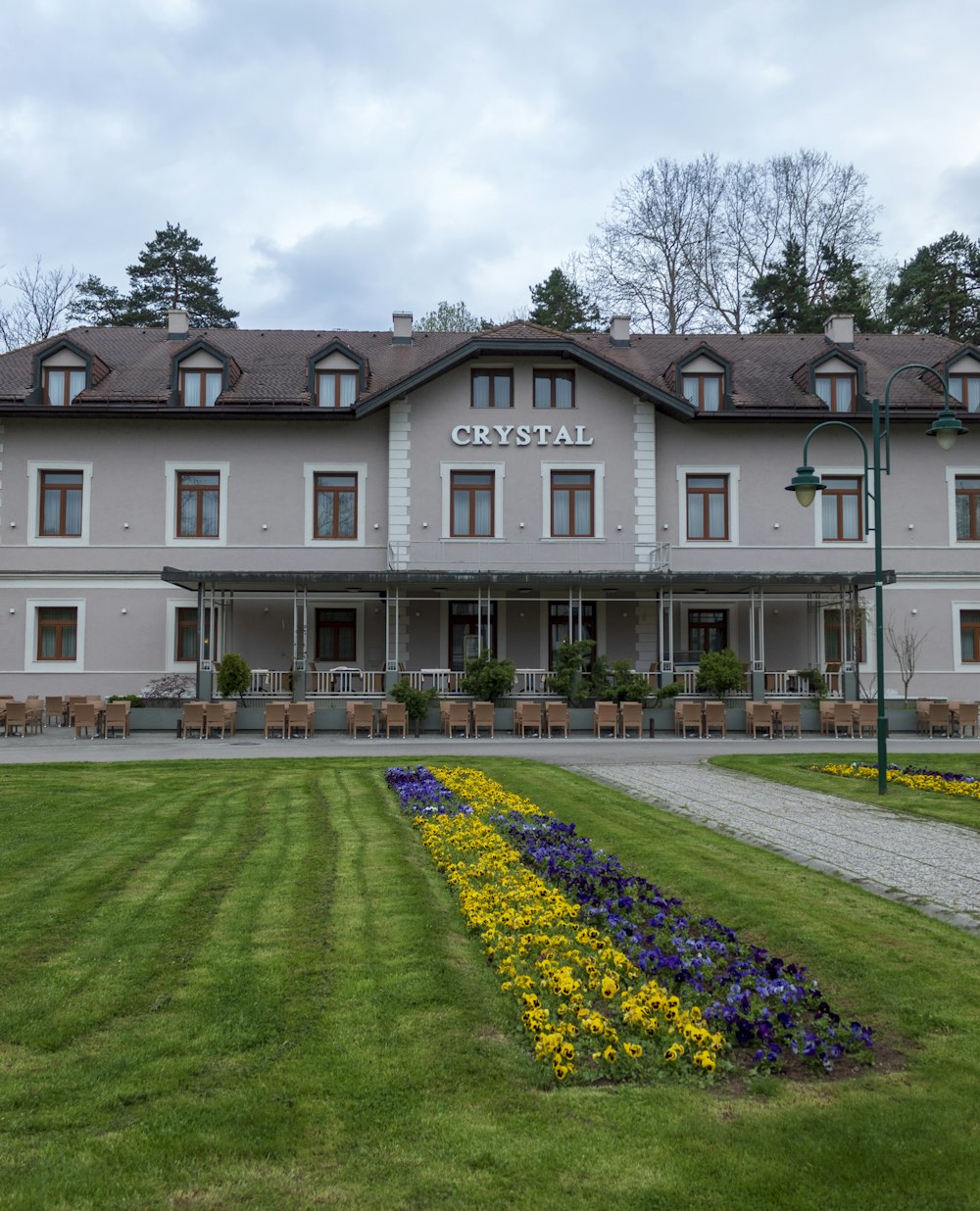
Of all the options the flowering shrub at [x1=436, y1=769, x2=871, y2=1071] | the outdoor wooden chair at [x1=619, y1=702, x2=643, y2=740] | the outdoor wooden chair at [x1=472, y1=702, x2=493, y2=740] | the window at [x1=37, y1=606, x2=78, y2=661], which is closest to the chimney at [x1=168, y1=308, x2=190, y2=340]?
the window at [x1=37, y1=606, x2=78, y2=661]

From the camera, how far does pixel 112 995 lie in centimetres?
477

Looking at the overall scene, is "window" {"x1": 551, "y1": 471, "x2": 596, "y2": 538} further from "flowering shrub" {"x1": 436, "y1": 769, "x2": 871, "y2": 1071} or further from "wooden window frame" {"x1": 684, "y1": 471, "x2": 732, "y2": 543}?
"flowering shrub" {"x1": 436, "y1": 769, "x2": 871, "y2": 1071}

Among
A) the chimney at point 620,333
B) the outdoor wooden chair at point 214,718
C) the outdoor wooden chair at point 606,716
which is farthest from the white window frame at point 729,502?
the outdoor wooden chair at point 214,718

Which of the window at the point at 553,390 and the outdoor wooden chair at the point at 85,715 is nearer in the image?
the outdoor wooden chair at the point at 85,715

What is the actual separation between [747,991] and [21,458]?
86.3 feet

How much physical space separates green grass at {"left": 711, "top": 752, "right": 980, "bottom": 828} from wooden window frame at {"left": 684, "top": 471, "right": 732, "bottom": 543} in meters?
11.1

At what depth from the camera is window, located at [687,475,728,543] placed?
27.8m

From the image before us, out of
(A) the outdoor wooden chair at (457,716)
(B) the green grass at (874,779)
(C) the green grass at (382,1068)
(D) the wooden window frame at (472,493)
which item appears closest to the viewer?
(C) the green grass at (382,1068)

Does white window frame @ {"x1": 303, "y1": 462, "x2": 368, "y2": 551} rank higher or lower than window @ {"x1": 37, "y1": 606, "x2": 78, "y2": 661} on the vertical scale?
higher

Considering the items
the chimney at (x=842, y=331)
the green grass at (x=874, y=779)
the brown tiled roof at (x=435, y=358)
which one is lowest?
the green grass at (x=874, y=779)

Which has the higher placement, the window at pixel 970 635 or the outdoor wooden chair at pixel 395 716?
the window at pixel 970 635

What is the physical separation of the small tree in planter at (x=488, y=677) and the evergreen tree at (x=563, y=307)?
23.5m

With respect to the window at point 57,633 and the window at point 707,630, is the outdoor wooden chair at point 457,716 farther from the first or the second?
the window at point 57,633

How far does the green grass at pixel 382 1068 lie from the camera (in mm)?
3229
